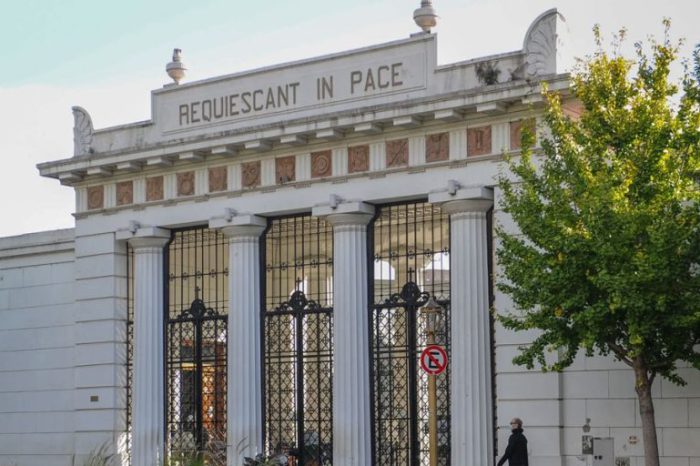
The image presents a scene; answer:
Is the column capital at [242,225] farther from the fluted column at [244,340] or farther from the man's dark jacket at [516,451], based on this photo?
the man's dark jacket at [516,451]

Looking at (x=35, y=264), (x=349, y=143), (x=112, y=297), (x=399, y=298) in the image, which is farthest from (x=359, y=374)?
(x=35, y=264)

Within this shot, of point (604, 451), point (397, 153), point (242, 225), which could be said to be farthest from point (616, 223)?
point (242, 225)

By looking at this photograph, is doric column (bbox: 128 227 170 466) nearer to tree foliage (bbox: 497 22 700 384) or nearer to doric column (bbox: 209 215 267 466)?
doric column (bbox: 209 215 267 466)

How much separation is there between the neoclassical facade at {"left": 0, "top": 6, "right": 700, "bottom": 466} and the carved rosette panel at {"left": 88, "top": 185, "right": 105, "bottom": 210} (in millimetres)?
103

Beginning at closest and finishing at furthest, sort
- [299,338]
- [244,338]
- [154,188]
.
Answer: [299,338], [244,338], [154,188]

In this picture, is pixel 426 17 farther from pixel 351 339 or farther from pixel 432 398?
pixel 432 398

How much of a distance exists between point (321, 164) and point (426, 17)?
3725mm

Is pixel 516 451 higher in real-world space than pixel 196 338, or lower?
lower

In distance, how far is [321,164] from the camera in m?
30.0

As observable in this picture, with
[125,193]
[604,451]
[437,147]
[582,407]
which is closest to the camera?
[604,451]

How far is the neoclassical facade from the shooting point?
2734 centimetres

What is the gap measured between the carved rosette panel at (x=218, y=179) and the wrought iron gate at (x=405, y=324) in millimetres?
3719

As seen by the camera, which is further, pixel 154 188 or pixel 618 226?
pixel 154 188

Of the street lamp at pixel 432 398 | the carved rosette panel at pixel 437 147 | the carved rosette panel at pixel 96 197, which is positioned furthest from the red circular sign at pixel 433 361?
the carved rosette panel at pixel 96 197
